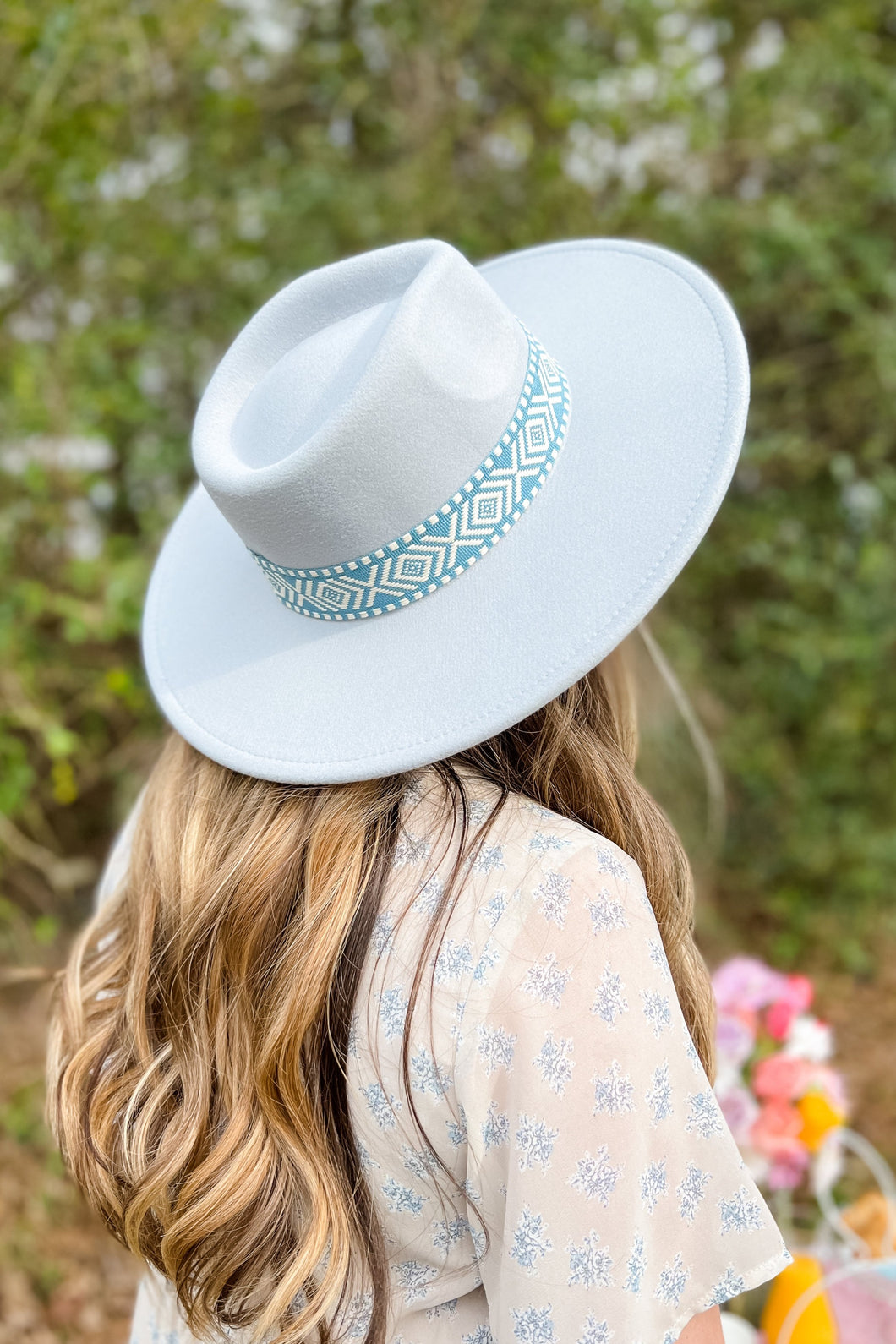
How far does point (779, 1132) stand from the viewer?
2.05 m

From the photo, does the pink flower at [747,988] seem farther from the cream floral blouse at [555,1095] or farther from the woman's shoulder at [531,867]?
the woman's shoulder at [531,867]

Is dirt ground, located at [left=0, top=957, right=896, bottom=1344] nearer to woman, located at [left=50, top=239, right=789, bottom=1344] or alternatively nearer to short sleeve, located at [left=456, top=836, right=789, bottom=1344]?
woman, located at [left=50, top=239, right=789, bottom=1344]

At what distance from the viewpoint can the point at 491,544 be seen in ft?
4.02

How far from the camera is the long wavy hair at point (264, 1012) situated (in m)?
1.17

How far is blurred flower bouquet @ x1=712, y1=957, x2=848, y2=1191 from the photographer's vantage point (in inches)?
80.8

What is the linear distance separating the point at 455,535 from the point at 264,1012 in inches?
23.9

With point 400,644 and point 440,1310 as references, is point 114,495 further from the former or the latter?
point 440,1310

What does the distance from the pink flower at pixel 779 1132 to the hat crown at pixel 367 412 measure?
5.12 feet

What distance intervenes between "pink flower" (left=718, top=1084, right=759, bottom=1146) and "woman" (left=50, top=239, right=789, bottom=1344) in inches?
31.9

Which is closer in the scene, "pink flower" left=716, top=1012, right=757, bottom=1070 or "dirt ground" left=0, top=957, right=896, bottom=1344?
"pink flower" left=716, top=1012, right=757, bottom=1070

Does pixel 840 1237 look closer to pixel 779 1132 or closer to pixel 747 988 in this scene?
pixel 779 1132

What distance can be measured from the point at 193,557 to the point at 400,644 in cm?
49

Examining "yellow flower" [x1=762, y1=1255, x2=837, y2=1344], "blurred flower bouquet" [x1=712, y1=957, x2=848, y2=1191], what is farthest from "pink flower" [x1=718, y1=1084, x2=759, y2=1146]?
"yellow flower" [x1=762, y1=1255, x2=837, y2=1344]

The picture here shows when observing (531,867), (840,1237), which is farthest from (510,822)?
(840,1237)
